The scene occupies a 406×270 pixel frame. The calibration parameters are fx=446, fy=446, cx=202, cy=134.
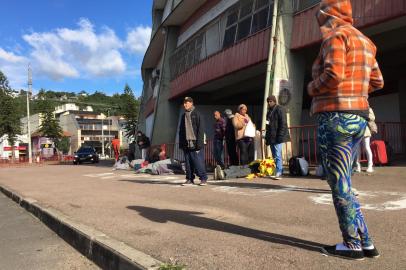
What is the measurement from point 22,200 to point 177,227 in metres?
5.42

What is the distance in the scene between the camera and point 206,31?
72.7 ft

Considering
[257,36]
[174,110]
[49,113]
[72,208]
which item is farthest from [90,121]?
[72,208]

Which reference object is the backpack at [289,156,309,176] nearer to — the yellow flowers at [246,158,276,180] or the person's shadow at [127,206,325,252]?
the yellow flowers at [246,158,276,180]

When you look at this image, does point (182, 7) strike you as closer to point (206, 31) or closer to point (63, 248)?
point (206, 31)

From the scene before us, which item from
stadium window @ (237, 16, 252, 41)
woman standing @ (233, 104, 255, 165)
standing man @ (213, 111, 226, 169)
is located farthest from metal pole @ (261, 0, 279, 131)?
stadium window @ (237, 16, 252, 41)

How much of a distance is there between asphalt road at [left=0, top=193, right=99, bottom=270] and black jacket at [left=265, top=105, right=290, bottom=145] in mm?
5229

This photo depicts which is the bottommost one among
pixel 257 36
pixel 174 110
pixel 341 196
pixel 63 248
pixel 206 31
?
pixel 63 248

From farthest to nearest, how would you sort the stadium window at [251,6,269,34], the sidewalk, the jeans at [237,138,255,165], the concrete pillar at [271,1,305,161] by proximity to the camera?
the stadium window at [251,6,269,34]
the concrete pillar at [271,1,305,161]
the jeans at [237,138,255,165]
the sidewalk

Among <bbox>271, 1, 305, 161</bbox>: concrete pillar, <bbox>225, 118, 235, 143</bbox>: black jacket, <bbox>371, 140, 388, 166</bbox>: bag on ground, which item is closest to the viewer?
<bbox>371, 140, 388, 166</bbox>: bag on ground

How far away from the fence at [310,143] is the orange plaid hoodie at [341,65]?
7264 millimetres

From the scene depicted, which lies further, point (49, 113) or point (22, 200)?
point (49, 113)

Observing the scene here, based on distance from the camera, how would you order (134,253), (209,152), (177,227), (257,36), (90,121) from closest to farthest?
(134,253), (177,227), (209,152), (257,36), (90,121)

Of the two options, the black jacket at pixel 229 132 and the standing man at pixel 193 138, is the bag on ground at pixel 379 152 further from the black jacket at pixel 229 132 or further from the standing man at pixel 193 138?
the standing man at pixel 193 138

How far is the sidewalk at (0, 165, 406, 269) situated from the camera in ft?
12.9
